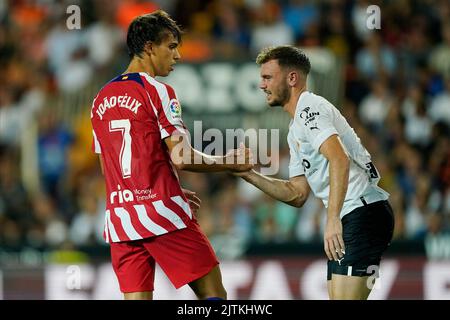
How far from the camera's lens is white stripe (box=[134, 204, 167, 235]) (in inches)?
236

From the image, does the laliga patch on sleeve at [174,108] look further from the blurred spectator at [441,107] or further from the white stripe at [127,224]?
the blurred spectator at [441,107]

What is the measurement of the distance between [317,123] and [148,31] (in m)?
1.18

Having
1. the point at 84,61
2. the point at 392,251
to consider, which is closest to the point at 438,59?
the point at 392,251

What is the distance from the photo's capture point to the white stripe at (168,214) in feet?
19.7

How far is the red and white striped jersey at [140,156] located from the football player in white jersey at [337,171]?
0.67m

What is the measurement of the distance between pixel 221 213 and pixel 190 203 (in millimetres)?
4229

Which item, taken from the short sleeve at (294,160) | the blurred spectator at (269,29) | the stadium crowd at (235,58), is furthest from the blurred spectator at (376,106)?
the short sleeve at (294,160)

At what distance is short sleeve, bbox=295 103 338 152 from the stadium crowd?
3875 millimetres

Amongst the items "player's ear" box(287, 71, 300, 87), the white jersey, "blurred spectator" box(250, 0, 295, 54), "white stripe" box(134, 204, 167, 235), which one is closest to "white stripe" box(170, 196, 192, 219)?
"white stripe" box(134, 204, 167, 235)

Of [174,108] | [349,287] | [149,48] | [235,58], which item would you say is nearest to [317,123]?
[174,108]

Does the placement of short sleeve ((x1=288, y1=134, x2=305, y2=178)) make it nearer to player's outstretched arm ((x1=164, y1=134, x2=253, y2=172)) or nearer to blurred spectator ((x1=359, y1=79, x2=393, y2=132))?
player's outstretched arm ((x1=164, y1=134, x2=253, y2=172))

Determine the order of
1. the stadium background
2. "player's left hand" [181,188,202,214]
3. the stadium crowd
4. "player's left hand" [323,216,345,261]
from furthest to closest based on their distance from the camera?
the stadium crowd, the stadium background, "player's left hand" [181,188,202,214], "player's left hand" [323,216,345,261]
